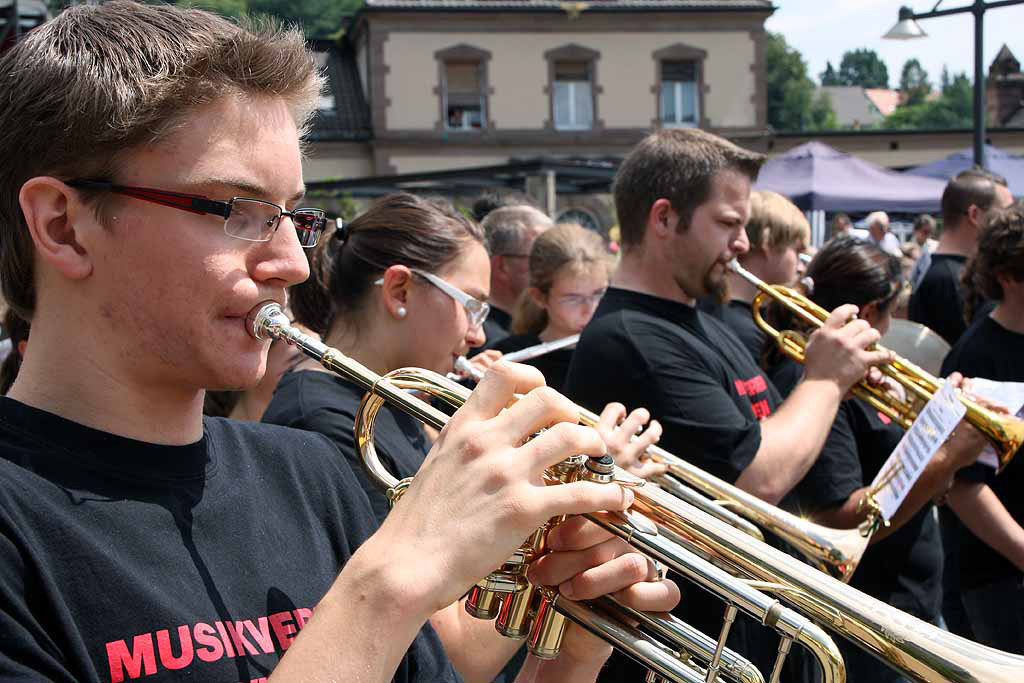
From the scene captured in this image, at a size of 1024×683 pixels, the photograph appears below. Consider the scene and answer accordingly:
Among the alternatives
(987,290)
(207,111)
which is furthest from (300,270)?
(987,290)

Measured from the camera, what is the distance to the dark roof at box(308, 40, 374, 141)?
29.9 metres

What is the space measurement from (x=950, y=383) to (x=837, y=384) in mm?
369

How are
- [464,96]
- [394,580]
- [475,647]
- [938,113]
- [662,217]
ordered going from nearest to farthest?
[394,580] → [475,647] → [662,217] → [464,96] → [938,113]

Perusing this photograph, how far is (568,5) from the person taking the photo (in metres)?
29.2

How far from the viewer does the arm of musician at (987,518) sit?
11.6 feet

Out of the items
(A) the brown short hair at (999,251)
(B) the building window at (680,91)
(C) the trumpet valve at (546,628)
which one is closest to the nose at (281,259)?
(C) the trumpet valve at (546,628)

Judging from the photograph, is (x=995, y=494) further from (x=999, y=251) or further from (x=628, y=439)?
(x=628, y=439)

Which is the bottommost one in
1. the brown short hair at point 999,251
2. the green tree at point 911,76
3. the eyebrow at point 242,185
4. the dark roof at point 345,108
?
the brown short hair at point 999,251

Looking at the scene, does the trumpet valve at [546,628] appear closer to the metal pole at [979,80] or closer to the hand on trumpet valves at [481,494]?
the hand on trumpet valves at [481,494]

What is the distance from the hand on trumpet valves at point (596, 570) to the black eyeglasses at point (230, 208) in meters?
0.71

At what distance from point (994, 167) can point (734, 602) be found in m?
13.4

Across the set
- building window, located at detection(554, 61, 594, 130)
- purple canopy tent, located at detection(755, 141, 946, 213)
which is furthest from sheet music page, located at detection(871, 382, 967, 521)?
building window, located at detection(554, 61, 594, 130)

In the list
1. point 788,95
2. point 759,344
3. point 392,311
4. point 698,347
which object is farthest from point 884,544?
point 788,95

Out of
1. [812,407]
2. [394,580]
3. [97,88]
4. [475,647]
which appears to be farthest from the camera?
[812,407]
